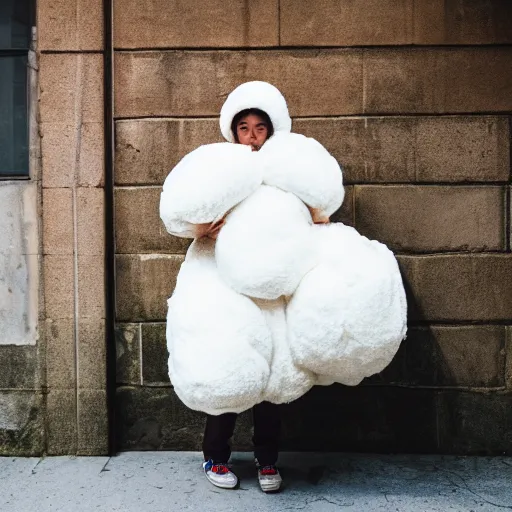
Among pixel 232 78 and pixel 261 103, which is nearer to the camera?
pixel 261 103

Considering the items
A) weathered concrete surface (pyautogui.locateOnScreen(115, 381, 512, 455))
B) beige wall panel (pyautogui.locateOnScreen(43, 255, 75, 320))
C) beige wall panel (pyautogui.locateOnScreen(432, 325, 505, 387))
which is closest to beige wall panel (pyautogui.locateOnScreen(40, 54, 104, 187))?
beige wall panel (pyautogui.locateOnScreen(43, 255, 75, 320))

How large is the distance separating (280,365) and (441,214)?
1704 millimetres

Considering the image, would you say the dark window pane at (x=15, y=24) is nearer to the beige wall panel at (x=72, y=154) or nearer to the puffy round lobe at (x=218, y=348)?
the beige wall panel at (x=72, y=154)

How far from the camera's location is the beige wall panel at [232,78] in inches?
167

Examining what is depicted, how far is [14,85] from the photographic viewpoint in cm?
443

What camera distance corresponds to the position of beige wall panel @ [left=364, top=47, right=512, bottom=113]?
421 centimetres

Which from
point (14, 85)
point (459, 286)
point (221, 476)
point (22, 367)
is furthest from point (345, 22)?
point (22, 367)

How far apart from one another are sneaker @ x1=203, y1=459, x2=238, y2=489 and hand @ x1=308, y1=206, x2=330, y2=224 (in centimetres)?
155

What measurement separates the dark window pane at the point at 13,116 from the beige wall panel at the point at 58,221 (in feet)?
1.25

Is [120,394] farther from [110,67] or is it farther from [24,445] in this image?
[110,67]

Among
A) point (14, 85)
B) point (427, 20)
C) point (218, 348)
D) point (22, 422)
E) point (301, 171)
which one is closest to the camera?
point (218, 348)

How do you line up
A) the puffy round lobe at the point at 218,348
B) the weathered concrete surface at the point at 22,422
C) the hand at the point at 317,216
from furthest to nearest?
the weathered concrete surface at the point at 22,422 → the hand at the point at 317,216 → the puffy round lobe at the point at 218,348

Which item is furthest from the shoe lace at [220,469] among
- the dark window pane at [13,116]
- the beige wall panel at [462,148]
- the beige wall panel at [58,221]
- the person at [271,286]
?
the dark window pane at [13,116]

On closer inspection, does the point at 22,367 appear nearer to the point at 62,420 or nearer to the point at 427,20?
the point at 62,420
